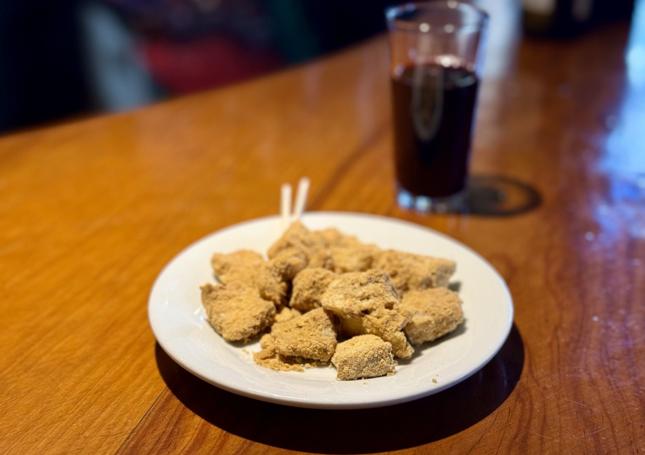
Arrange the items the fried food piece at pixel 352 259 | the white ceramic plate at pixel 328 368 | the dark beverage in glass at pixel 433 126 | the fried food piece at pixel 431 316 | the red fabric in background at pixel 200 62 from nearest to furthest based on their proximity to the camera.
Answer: the white ceramic plate at pixel 328 368 → the fried food piece at pixel 431 316 → the fried food piece at pixel 352 259 → the dark beverage in glass at pixel 433 126 → the red fabric in background at pixel 200 62

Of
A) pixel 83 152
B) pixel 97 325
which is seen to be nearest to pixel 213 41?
pixel 83 152

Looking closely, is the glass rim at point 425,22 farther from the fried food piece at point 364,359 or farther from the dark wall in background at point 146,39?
the dark wall in background at point 146,39

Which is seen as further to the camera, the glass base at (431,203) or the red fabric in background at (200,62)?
the red fabric in background at (200,62)

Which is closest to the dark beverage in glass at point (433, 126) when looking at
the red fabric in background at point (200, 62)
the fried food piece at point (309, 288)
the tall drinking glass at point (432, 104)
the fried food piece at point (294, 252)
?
the tall drinking glass at point (432, 104)

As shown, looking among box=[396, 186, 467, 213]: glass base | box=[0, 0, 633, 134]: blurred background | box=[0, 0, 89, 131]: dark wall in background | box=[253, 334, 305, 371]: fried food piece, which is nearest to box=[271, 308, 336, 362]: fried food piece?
box=[253, 334, 305, 371]: fried food piece

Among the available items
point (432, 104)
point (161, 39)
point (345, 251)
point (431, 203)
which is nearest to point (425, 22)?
point (432, 104)

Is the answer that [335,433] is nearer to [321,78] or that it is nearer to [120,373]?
[120,373]

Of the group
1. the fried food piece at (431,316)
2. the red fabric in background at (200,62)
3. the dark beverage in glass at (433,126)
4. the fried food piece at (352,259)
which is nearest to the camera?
the fried food piece at (431,316)

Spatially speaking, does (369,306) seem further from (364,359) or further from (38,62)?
(38,62)
